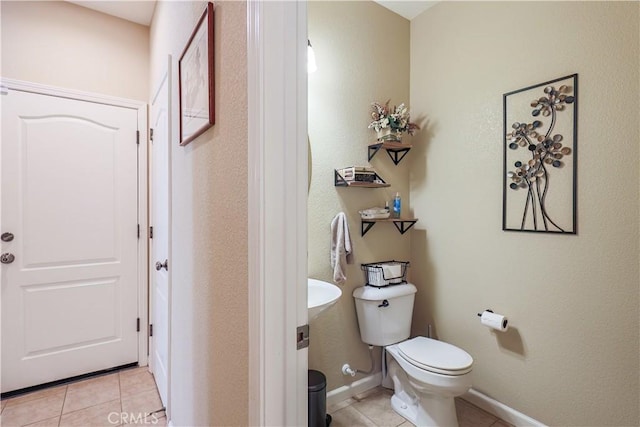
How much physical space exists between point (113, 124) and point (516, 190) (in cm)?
275

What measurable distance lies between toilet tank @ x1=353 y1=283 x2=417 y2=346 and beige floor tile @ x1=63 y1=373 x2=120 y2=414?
166 centimetres

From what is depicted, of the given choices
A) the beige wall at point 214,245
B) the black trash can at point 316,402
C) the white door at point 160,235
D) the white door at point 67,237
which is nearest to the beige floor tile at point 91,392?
the white door at point 67,237

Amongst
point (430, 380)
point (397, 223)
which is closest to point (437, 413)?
point (430, 380)

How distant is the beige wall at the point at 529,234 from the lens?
4.74ft

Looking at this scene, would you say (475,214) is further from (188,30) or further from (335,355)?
(188,30)

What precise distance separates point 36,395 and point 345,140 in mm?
2607

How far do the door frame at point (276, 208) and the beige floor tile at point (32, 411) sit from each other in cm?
193

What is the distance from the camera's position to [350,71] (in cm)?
209

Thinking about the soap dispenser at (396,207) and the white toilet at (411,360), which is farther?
the soap dispenser at (396,207)

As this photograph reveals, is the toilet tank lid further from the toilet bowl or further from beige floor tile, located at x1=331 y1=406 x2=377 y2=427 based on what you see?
beige floor tile, located at x1=331 y1=406 x2=377 y2=427

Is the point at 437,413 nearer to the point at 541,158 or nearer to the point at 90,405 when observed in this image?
the point at 541,158

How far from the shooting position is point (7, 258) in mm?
1989

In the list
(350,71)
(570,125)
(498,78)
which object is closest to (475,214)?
(570,125)

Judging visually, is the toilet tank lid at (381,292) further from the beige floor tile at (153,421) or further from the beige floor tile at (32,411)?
the beige floor tile at (32,411)
